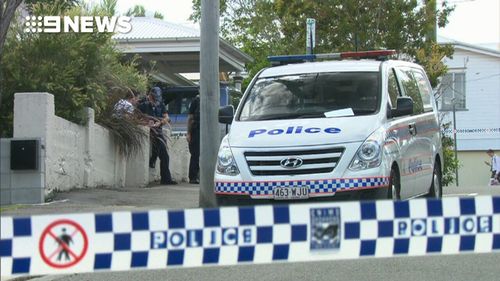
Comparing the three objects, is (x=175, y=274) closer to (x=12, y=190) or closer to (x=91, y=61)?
(x=12, y=190)

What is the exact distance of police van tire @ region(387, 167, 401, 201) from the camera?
8.33m

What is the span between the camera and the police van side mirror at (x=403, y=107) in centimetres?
900

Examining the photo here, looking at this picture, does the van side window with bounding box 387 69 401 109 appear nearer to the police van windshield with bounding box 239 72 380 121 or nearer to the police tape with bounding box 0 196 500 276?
the police van windshield with bounding box 239 72 380 121

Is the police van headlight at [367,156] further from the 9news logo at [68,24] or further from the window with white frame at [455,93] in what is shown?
the window with white frame at [455,93]

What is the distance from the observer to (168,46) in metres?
19.6

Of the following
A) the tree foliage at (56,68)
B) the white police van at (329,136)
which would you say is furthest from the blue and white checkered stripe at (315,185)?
the tree foliage at (56,68)

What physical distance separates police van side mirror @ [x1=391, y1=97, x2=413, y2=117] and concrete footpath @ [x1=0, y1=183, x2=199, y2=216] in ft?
Answer: 12.1

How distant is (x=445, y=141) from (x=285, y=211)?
59.9ft

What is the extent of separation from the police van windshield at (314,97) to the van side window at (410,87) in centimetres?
76

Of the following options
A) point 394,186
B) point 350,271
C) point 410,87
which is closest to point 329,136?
point 394,186

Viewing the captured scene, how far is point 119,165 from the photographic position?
1459cm

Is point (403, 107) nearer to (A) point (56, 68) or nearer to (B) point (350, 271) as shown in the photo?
(B) point (350, 271)

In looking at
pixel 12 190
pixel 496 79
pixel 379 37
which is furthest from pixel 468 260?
pixel 496 79

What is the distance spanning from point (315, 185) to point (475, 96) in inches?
1181
